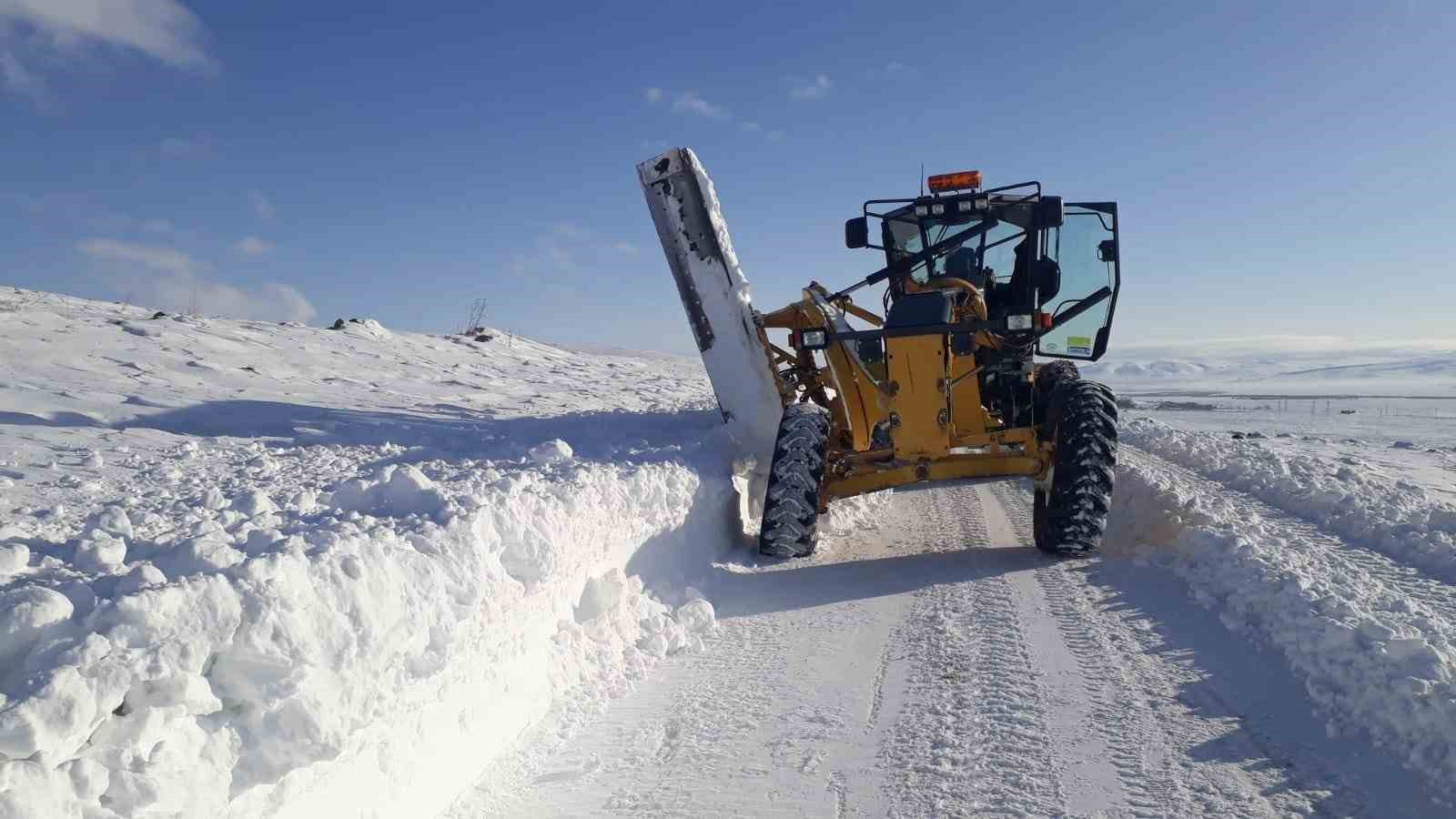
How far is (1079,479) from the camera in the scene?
6309 mm

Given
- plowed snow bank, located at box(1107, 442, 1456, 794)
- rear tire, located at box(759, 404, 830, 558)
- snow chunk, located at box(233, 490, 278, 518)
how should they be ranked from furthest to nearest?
rear tire, located at box(759, 404, 830, 558) < snow chunk, located at box(233, 490, 278, 518) < plowed snow bank, located at box(1107, 442, 1456, 794)

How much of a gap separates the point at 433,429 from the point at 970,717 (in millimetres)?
5971

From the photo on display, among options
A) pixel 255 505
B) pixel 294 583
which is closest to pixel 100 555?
pixel 294 583

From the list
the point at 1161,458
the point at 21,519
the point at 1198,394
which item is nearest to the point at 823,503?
the point at 21,519

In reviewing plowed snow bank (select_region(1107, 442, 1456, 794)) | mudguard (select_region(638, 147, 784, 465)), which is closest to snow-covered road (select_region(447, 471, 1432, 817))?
plowed snow bank (select_region(1107, 442, 1456, 794))

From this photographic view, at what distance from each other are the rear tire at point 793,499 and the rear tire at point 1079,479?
1.59m

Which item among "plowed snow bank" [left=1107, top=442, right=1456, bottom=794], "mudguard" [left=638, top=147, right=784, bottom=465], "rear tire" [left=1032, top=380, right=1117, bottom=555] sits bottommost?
"plowed snow bank" [left=1107, top=442, right=1456, bottom=794]

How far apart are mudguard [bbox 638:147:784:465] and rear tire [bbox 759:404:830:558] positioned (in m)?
1.29

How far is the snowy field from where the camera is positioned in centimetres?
253

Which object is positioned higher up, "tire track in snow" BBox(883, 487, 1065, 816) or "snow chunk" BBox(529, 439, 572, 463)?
"snow chunk" BBox(529, 439, 572, 463)

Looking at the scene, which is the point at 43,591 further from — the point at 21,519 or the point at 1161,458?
the point at 1161,458

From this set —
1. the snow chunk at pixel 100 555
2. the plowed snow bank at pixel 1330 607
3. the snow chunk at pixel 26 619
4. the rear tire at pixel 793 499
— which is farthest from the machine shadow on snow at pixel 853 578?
the snow chunk at pixel 26 619

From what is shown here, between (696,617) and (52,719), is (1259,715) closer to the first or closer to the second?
(696,617)

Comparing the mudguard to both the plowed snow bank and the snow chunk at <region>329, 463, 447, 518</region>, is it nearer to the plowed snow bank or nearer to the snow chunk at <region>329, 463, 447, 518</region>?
the plowed snow bank
